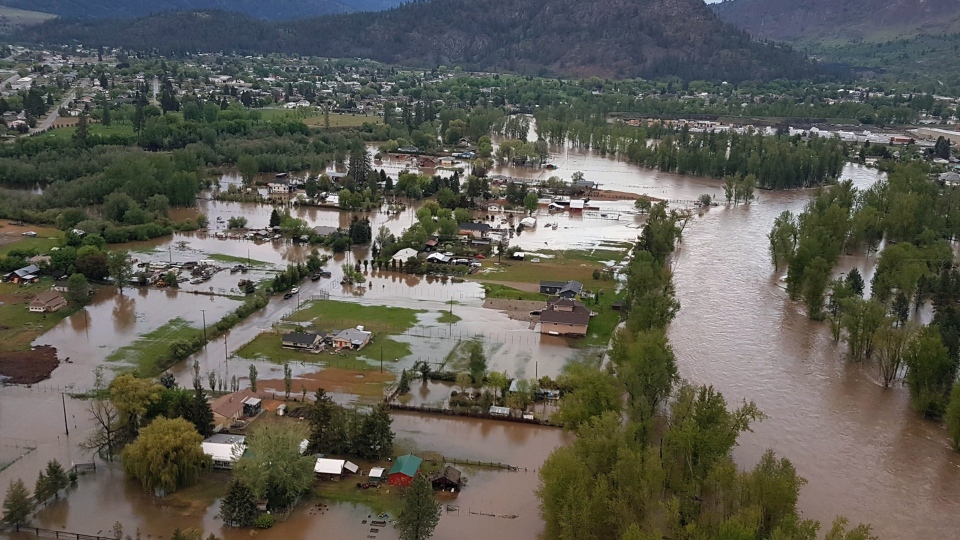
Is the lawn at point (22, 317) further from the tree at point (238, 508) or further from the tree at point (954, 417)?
the tree at point (954, 417)

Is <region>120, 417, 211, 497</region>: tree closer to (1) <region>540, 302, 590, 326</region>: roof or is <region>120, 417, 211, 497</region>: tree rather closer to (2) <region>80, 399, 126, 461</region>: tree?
(2) <region>80, 399, 126, 461</region>: tree

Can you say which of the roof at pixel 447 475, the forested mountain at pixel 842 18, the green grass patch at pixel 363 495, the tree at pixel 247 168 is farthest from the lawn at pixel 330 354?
the forested mountain at pixel 842 18

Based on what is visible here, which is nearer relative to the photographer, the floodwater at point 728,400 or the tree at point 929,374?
the floodwater at point 728,400

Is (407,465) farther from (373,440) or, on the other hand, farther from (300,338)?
(300,338)

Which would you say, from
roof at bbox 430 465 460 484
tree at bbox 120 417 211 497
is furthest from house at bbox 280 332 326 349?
roof at bbox 430 465 460 484

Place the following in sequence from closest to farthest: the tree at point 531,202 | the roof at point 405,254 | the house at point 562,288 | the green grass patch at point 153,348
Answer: the green grass patch at point 153,348
the house at point 562,288
the roof at point 405,254
the tree at point 531,202

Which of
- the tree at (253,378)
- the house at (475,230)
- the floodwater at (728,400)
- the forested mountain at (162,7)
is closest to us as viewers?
the floodwater at (728,400)

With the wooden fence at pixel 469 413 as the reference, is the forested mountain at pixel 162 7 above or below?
above

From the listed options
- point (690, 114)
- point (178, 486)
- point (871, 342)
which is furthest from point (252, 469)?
point (690, 114)
